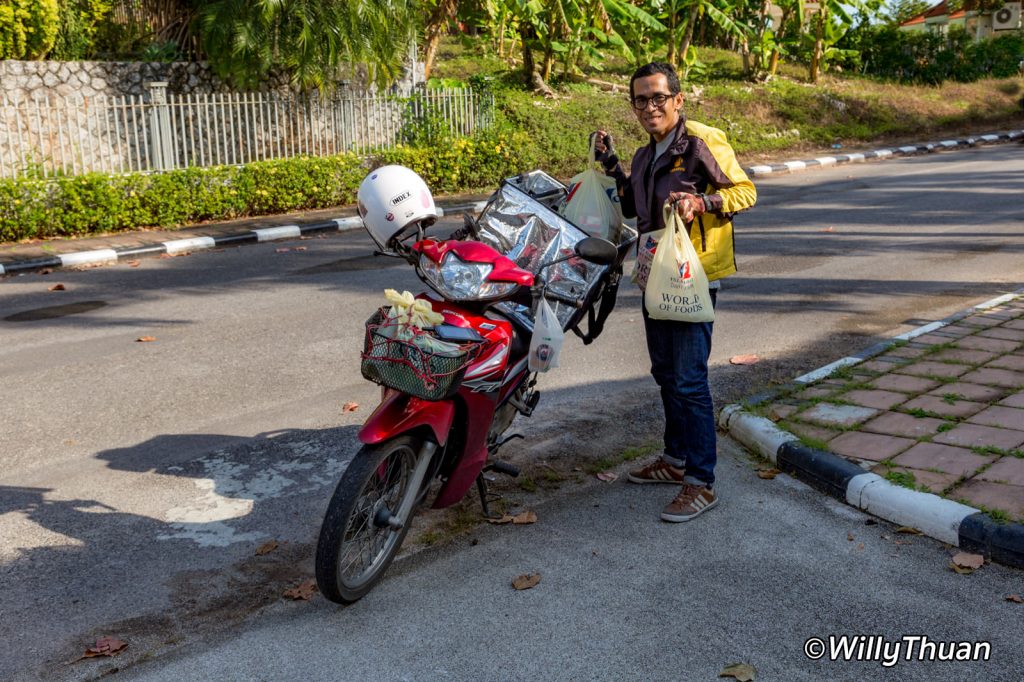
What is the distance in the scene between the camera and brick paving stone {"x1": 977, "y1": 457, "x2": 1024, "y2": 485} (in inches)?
188

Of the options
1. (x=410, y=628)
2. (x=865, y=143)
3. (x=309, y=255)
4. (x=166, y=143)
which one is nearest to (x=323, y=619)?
(x=410, y=628)

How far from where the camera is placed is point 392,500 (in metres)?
4.21

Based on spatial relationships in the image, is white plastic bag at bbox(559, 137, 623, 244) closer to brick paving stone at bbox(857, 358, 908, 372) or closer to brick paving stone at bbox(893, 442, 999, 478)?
brick paving stone at bbox(893, 442, 999, 478)

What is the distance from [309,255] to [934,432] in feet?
27.6

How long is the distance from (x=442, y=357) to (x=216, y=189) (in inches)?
482

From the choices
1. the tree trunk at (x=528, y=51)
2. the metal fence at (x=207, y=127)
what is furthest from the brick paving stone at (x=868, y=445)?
the tree trunk at (x=528, y=51)

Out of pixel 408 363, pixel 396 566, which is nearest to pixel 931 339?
pixel 396 566

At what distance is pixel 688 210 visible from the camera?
450cm

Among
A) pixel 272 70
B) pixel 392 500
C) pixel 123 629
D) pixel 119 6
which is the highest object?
pixel 119 6

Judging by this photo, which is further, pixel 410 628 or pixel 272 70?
pixel 272 70

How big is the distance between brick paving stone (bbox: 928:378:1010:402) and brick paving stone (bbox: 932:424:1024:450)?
0.50m

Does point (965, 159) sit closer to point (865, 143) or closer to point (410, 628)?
point (865, 143)

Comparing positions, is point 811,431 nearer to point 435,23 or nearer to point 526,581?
point 526,581

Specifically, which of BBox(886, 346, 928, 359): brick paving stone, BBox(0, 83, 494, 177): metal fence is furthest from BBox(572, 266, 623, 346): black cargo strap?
BBox(0, 83, 494, 177): metal fence
